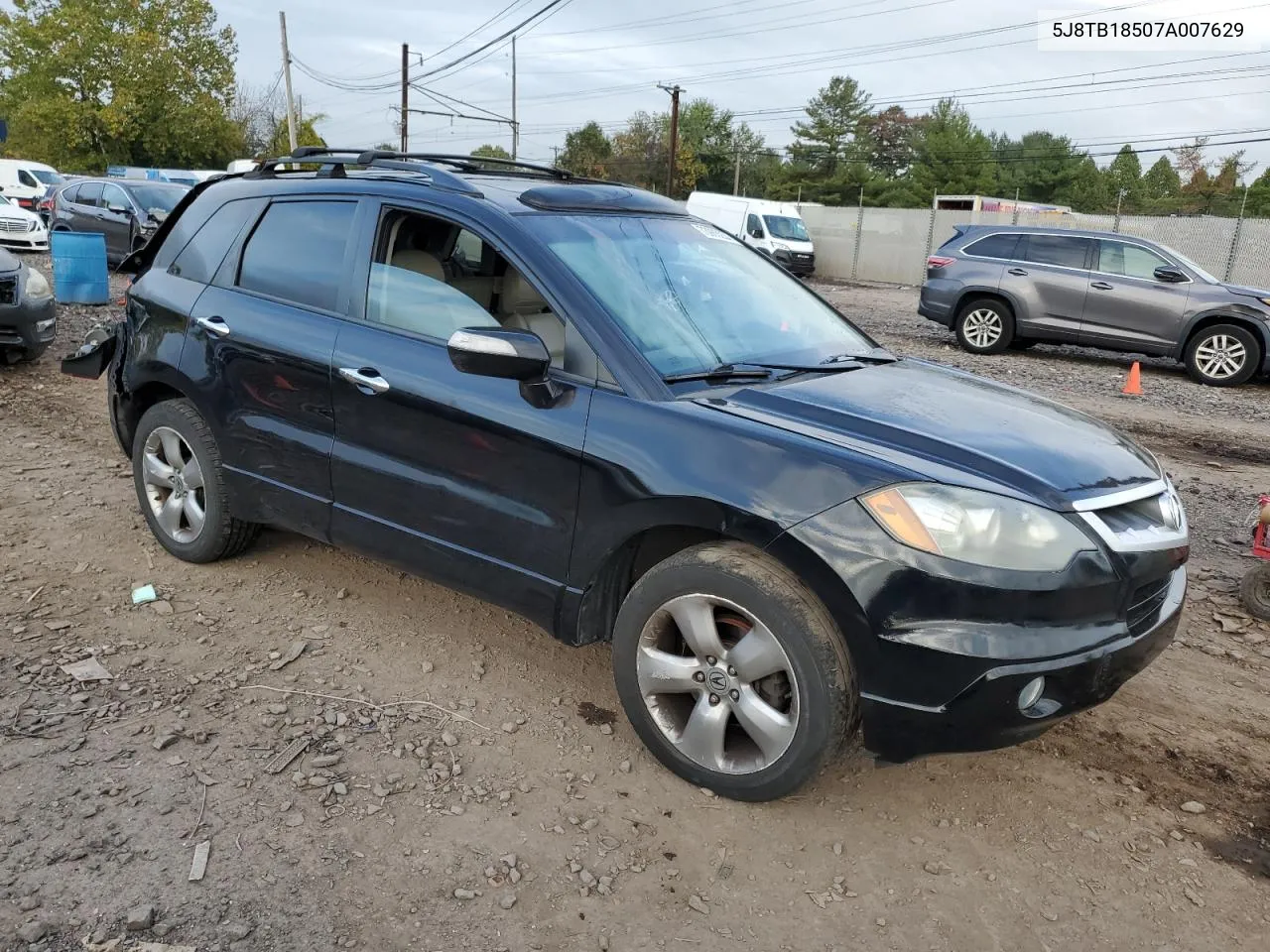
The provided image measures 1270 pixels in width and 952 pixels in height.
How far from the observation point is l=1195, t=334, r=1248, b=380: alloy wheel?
11383mm

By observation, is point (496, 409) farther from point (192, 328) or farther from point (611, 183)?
point (192, 328)

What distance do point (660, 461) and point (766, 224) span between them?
24.7 metres

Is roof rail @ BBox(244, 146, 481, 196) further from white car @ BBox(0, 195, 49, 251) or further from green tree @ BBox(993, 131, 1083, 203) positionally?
green tree @ BBox(993, 131, 1083, 203)

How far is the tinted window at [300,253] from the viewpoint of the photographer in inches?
150

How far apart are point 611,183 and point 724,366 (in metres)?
1.23

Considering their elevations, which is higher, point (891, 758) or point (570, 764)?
point (891, 758)

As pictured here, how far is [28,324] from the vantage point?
8.52 metres

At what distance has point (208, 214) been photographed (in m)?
4.39

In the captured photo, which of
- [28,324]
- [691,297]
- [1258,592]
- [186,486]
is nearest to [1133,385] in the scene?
[1258,592]

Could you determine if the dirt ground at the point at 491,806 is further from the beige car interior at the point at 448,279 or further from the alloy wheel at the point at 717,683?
the beige car interior at the point at 448,279

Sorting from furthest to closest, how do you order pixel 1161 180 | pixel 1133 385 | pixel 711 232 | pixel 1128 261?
pixel 1161 180
pixel 1128 261
pixel 1133 385
pixel 711 232

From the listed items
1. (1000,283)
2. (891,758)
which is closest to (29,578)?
(891,758)

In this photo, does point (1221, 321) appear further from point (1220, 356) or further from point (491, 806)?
point (491, 806)

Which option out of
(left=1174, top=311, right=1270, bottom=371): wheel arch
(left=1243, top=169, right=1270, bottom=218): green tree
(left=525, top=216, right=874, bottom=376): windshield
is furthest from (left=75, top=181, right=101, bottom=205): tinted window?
(left=1243, top=169, right=1270, bottom=218): green tree
